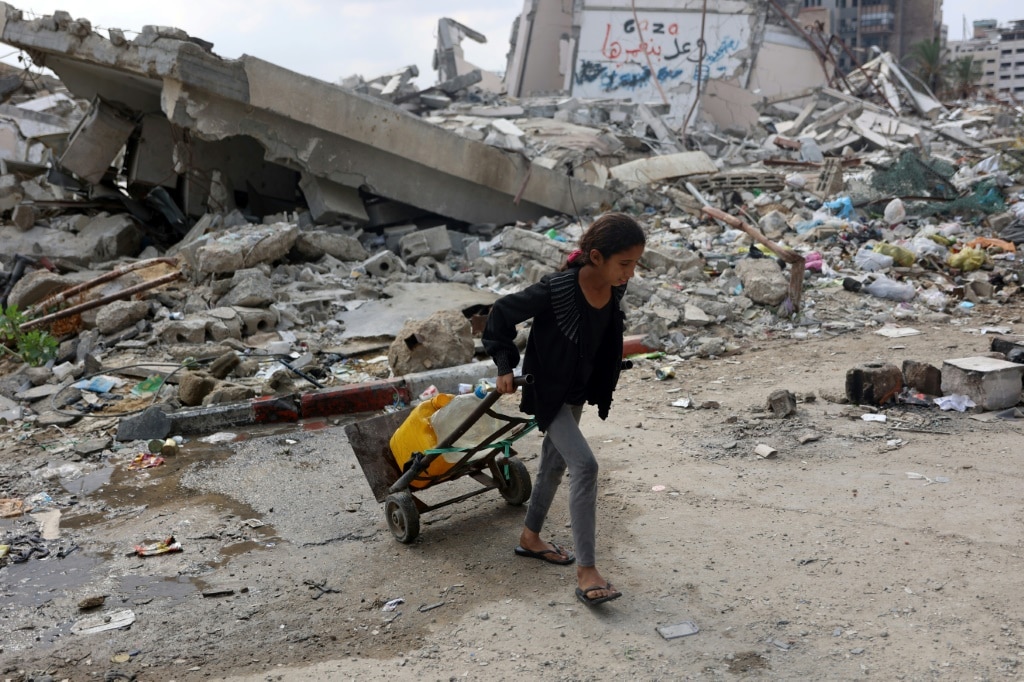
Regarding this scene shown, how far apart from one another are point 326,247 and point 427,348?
3.83 m

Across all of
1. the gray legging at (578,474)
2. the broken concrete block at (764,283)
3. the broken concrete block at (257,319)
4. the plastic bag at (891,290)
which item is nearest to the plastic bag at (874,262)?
the plastic bag at (891,290)

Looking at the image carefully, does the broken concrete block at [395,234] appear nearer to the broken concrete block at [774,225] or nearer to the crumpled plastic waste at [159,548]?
the broken concrete block at [774,225]

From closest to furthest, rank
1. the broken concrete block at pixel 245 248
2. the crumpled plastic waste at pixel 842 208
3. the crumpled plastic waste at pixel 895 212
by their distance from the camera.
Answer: the broken concrete block at pixel 245 248
the crumpled plastic waste at pixel 895 212
the crumpled plastic waste at pixel 842 208

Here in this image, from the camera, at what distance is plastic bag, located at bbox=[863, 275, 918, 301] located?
834cm

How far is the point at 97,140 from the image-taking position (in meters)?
11.1

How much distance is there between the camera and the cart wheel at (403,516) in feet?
12.2

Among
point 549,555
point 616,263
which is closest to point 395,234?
point 549,555

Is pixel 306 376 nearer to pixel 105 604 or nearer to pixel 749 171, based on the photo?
pixel 105 604

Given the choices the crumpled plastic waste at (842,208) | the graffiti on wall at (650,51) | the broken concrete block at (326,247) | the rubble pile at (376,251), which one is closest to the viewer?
the rubble pile at (376,251)

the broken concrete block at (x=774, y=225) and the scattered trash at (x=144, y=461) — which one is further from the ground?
the broken concrete block at (x=774, y=225)

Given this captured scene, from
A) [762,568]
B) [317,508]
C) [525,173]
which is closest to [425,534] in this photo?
[317,508]

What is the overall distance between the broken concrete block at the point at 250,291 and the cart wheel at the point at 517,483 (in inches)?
184

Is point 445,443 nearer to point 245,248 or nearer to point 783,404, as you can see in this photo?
point 783,404

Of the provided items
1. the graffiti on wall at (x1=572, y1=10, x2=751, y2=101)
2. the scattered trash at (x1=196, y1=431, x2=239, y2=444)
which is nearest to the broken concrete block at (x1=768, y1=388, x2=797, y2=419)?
the scattered trash at (x1=196, y1=431, x2=239, y2=444)
